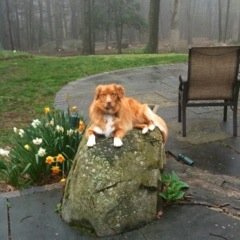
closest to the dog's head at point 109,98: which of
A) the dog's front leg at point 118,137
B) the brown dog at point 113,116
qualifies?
the brown dog at point 113,116

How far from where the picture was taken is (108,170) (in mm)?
3549

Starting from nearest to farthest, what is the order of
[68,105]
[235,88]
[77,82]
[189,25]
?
[235,88] → [68,105] → [77,82] → [189,25]

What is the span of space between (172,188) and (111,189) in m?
0.64

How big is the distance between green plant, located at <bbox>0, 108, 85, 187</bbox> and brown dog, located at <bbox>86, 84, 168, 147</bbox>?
0.71m

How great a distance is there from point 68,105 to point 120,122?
3.73 m

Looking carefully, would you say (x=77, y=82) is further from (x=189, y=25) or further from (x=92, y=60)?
(x=189, y=25)

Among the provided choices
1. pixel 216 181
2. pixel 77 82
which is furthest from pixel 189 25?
pixel 216 181

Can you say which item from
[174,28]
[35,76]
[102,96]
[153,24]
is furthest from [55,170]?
[174,28]

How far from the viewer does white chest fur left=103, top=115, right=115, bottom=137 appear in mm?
3762

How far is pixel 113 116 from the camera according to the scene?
3.75m

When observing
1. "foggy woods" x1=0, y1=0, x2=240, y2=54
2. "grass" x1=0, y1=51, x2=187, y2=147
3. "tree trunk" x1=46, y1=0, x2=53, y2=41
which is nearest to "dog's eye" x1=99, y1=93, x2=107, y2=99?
"grass" x1=0, y1=51, x2=187, y2=147

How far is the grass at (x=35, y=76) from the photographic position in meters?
7.25

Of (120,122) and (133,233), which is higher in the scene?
(120,122)

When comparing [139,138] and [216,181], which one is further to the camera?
[216,181]
